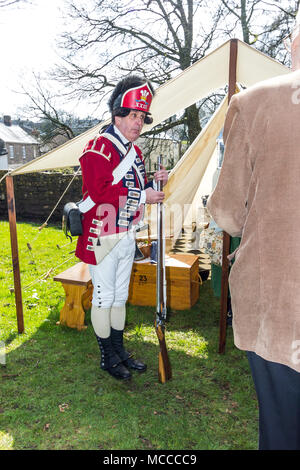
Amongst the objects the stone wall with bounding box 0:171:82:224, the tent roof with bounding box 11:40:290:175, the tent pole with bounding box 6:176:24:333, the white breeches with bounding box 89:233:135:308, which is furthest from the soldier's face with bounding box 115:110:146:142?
the stone wall with bounding box 0:171:82:224

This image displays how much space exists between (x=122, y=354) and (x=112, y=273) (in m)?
0.80

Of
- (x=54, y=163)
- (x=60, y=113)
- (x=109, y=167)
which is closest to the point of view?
→ (x=109, y=167)

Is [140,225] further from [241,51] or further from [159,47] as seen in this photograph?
[159,47]

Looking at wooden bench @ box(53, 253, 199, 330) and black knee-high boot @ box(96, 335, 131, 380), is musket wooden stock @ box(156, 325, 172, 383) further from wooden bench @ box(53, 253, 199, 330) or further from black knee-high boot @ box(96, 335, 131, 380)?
→ wooden bench @ box(53, 253, 199, 330)

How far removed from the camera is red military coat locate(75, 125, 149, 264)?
2.56m

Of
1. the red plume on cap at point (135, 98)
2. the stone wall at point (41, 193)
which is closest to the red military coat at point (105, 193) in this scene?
the red plume on cap at point (135, 98)

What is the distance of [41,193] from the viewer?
37.4 ft

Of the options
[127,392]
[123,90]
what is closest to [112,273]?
[127,392]

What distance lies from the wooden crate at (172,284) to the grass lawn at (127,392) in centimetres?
15

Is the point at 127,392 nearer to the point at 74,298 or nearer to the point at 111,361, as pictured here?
the point at 111,361

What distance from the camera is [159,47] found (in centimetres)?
1055

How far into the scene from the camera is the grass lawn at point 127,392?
2.34 metres

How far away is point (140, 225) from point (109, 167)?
594mm
